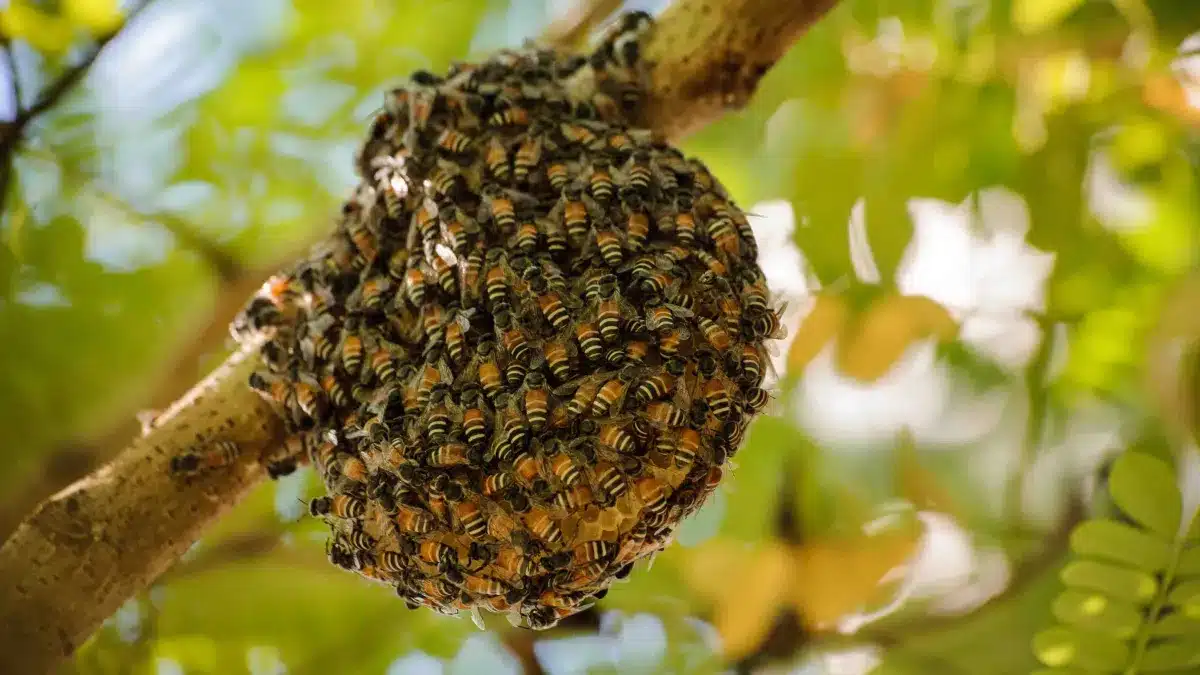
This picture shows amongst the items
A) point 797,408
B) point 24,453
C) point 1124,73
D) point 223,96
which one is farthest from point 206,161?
point 1124,73

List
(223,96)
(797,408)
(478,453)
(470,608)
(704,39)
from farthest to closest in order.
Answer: (223,96)
(797,408)
(704,39)
(470,608)
(478,453)

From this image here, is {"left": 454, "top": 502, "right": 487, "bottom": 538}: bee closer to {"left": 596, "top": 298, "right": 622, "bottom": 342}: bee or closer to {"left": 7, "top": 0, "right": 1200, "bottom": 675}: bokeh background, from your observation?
{"left": 596, "top": 298, "right": 622, "bottom": 342}: bee

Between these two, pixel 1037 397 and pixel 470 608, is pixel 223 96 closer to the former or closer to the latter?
pixel 470 608

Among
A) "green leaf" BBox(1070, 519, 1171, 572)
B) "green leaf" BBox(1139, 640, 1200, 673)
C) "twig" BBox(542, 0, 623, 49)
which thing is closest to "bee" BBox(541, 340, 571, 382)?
"green leaf" BBox(1070, 519, 1171, 572)

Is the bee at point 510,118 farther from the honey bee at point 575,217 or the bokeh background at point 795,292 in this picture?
the bokeh background at point 795,292

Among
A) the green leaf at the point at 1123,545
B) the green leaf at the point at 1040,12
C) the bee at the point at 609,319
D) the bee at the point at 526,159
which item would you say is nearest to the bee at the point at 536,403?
the bee at the point at 609,319

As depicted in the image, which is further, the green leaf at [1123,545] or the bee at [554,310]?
the green leaf at [1123,545]
